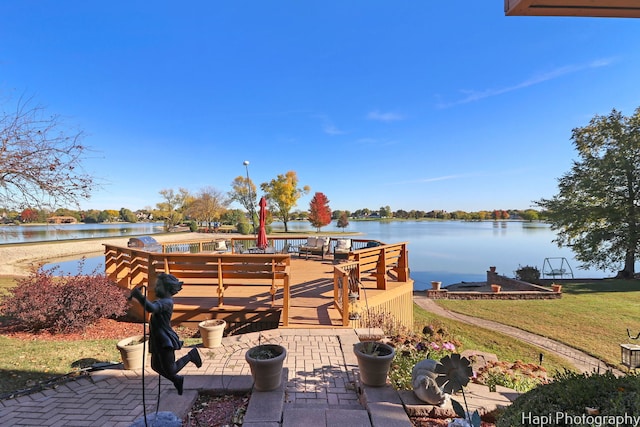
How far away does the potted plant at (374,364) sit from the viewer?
8.94 ft

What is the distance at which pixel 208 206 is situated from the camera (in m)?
42.7

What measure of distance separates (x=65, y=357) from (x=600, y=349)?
35.0 ft

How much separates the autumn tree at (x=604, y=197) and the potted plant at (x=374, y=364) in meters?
19.7

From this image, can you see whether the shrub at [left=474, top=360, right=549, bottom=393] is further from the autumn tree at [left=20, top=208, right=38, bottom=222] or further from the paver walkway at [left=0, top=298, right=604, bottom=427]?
the autumn tree at [left=20, top=208, right=38, bottom=222]

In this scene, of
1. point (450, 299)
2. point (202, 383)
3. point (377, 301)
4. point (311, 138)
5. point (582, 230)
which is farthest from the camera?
point (311, 138)

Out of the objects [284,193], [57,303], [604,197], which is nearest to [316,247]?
[57,303]

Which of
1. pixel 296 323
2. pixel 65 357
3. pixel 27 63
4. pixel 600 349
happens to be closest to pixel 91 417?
pixel 65 357

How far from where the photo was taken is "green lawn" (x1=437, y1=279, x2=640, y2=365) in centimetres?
704

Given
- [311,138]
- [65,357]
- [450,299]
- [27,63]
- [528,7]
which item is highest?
[311,138]

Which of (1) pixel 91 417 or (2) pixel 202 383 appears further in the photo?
(2) pixel 202 383

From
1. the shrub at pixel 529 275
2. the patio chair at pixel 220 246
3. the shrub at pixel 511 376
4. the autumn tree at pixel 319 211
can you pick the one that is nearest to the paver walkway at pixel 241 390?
the shrub at pixel 511 376

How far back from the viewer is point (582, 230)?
1655cm

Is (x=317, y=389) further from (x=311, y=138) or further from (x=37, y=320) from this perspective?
(x=311, y=138)

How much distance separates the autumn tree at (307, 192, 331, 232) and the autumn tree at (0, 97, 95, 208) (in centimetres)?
3370
